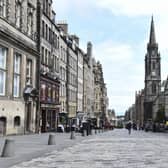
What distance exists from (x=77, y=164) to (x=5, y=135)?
79.9ft

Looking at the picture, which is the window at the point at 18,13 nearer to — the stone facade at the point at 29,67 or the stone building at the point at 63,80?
the stone facade at the point at 29,67

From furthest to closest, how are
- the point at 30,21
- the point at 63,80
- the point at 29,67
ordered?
the point at 63,80, the point at 30,21, the point at 29,67

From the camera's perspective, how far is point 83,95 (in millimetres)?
110875

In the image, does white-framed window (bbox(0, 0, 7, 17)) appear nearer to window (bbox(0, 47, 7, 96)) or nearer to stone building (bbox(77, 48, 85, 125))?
window (bbox(0, 47, 7, 96))

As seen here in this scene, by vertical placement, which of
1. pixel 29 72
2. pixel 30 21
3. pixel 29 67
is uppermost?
pixel 30 21

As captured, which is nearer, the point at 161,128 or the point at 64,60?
the point at 64,60

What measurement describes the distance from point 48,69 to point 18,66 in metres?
14.8

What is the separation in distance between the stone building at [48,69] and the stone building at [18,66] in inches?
125

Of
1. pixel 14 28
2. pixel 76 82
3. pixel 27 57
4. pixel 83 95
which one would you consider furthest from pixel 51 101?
pixel 83 95

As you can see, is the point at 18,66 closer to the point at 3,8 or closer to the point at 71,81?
the point at 3,8

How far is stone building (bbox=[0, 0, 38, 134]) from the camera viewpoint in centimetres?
3963

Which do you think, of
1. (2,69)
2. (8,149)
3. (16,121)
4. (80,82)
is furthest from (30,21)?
(80,82)

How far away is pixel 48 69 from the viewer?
2328 inches

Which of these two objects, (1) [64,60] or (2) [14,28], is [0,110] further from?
(1) [64,60]
